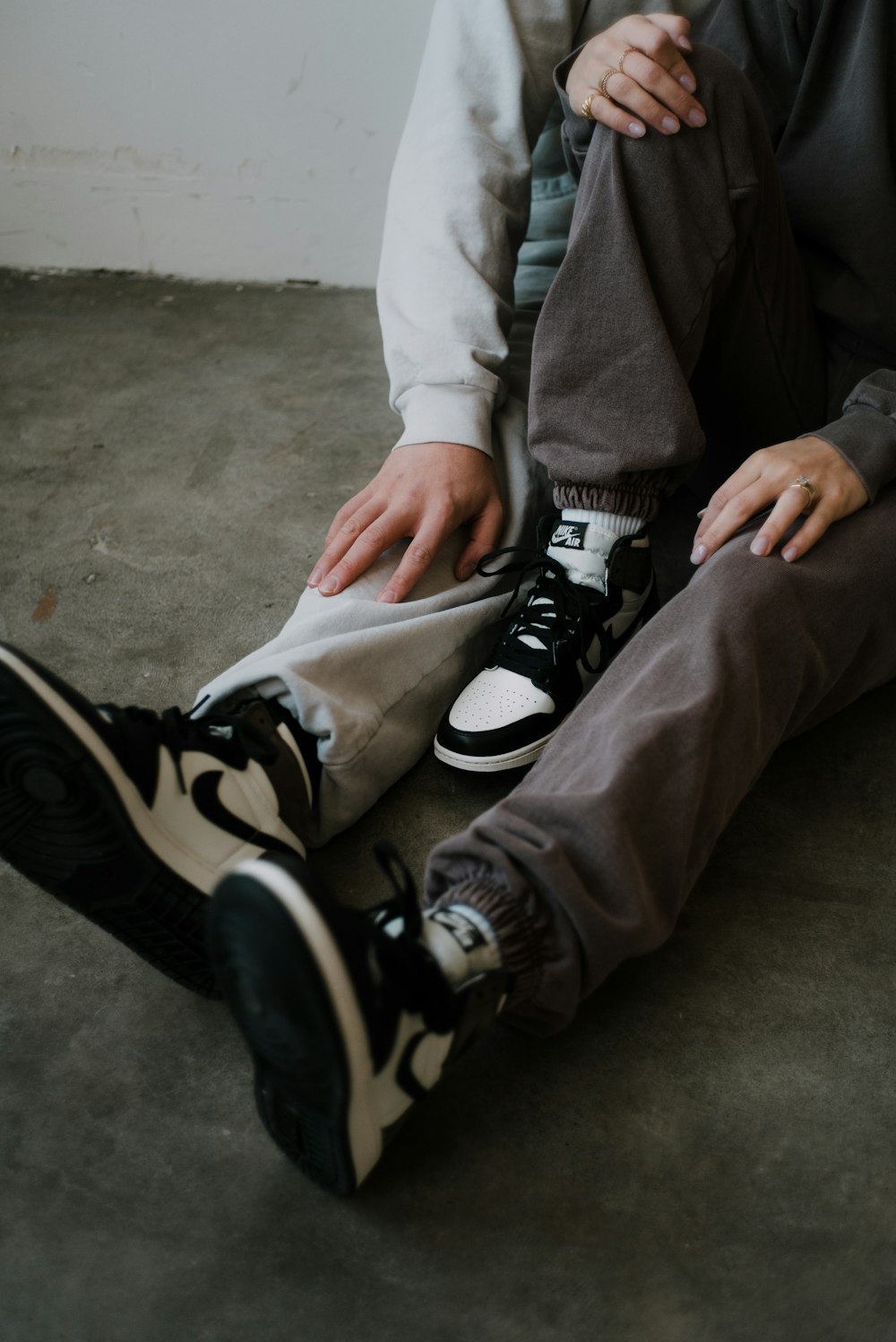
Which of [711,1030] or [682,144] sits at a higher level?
[682,144]

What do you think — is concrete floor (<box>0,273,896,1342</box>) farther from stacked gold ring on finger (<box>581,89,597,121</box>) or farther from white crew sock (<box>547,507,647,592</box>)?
stacked gold ring on finger (<box>581,89,597,121</box>)

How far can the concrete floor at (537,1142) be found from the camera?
Answer: 1.98 feet

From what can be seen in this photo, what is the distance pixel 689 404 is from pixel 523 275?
473 millimetres

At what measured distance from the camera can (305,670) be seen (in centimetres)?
83

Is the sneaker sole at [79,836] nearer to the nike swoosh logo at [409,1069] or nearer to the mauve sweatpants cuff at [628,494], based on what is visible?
the nike swoosh logo at [409,1069]

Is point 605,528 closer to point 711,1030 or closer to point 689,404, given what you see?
point 689,404

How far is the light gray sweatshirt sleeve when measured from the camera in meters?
1.08

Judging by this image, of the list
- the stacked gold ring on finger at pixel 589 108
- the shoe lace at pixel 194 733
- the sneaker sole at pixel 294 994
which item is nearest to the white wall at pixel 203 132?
the stacked gold ring on finger at pixel 589 108

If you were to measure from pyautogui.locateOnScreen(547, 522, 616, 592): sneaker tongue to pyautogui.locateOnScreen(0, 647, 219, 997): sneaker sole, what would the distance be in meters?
0.47

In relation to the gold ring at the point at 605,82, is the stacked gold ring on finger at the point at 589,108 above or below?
below

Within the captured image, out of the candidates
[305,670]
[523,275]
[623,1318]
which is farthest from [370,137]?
[623,1318]

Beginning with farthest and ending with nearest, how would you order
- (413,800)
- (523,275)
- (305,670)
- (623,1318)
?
(523,275), (413,800), (305,670), (623,1318)

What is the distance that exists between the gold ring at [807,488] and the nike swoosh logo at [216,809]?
49 centimetres

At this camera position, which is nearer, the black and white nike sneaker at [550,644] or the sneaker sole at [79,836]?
the sneaker sole at [79,836]
